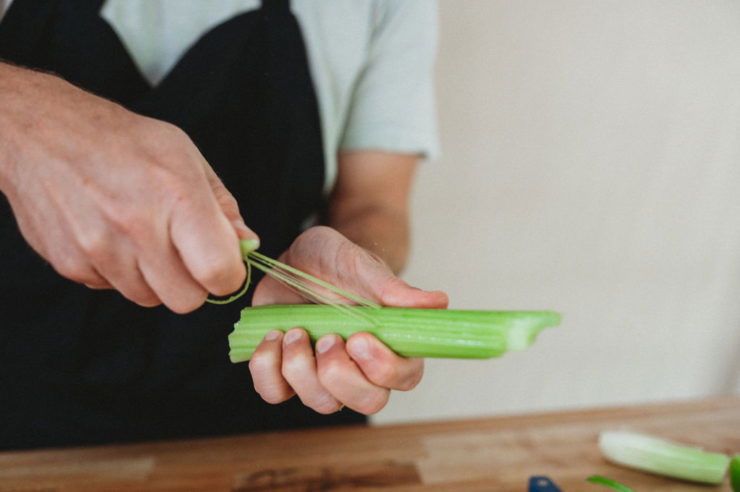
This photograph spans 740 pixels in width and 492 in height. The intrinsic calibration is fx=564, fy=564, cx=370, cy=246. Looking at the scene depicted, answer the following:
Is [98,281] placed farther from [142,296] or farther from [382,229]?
[382,229]

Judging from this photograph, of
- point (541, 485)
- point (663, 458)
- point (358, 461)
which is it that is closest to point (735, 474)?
point (663, 458)

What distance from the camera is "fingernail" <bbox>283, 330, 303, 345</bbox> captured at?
0.46 m

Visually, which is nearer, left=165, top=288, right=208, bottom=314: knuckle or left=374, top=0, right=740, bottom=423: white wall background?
left=165, top=288, right=208, bottom=314: knuckle

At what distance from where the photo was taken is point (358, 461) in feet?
2.30

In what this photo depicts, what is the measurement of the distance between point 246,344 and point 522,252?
944mm

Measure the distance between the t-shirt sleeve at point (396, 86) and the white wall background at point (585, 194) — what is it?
0.29 meters

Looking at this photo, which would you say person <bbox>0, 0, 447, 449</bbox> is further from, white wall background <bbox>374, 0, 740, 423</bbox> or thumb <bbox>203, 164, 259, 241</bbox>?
white wall background <bbox>374, 0, 740, 423</bbox>

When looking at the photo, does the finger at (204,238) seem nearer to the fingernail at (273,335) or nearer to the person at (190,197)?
the person at (190,197)

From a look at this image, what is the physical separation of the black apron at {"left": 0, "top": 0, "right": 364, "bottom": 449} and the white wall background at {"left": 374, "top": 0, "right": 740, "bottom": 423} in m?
0.52

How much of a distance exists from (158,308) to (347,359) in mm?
327

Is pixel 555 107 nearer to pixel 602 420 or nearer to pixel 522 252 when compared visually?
pixel 522 252

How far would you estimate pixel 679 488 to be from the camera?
2.22 feet

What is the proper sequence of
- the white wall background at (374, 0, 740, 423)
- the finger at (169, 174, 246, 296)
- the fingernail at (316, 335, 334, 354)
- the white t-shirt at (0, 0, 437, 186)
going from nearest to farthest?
1. the finger at (169, 174, 246, 296)
2. the fingernail at (316, 335, 334, 354)
3. the white t-shirt at (0, 0, 437, 186)
4. the white wall background at (374, 0, 740, 423)

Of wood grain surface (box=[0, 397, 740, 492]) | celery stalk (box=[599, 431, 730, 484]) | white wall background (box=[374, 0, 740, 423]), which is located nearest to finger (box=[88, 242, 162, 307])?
wood grain surface (box=[0, 397, 740, 492])
